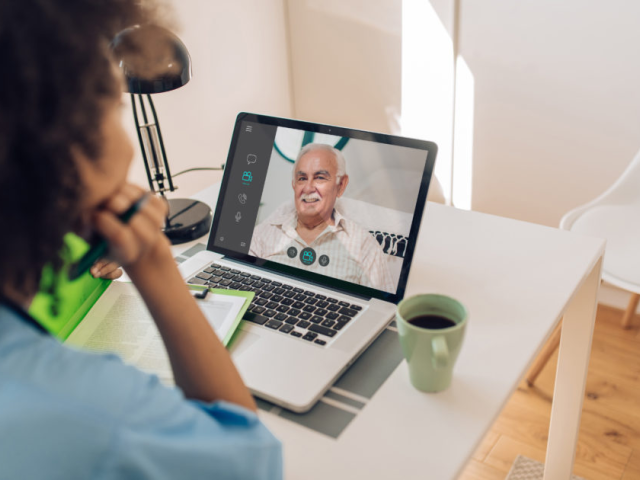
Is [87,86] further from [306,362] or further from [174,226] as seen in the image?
[174,226]

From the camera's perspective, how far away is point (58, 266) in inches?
18.9

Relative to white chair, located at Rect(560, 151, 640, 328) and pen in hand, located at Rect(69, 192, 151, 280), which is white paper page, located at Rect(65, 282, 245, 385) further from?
white chair, located at Rect(560, 151, 640, 328)

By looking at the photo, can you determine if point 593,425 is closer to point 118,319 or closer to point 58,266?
point 118,319

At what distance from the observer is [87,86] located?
419mm

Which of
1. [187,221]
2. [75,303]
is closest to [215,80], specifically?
[187,221]

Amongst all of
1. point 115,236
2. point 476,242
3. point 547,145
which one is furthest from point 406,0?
point 115,236

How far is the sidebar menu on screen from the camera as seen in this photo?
3.36 ft

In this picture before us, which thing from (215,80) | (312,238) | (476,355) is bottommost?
(476,355)

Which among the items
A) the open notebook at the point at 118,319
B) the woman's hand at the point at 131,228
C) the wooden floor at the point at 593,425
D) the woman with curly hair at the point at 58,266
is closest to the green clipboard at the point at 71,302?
the open notebook at the point at 118,319

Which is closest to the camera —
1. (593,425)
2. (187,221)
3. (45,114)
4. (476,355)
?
(45,114)

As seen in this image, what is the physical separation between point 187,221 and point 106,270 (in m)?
0.26

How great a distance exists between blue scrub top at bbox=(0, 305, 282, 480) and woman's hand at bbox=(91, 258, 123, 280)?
1.57 ft

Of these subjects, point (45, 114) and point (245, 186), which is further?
point (245, 186)

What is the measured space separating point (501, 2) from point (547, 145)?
552 mm
